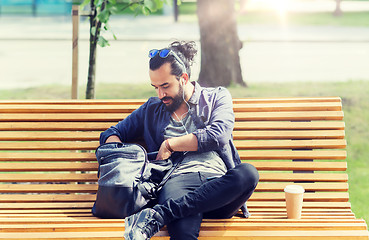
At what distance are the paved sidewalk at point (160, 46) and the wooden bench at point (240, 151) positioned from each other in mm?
5570

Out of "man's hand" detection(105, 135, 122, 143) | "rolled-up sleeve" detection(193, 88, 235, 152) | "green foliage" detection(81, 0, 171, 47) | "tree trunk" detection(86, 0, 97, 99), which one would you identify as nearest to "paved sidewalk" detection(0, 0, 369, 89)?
"tree trunk" detection(86, 0, 97, 99)

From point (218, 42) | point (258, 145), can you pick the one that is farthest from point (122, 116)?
point (218, 42)

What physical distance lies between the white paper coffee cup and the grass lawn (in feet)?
6.38

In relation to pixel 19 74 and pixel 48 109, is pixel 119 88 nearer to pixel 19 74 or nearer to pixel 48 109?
pixel 19 74

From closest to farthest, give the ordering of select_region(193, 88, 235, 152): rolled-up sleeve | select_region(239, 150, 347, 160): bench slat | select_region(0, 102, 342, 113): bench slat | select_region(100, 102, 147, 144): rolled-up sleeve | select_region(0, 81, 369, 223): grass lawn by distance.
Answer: select_region(193, 88, 235, 152): rolled-up sleeve
select_region(100, 102, 147, 144): rolled-up sleeve
select_region(239, 150, 347, 160): bench slat
select_region(0, 102, 342, 113): bench slat
select_region(0, 81, 369, 223): grass lawn

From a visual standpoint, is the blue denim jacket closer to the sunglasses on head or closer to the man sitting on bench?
the man sitting on bench

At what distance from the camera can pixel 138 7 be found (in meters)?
4.96

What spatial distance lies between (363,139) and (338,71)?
4.81 meters

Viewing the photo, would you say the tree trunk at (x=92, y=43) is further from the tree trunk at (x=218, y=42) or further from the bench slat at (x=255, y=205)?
the tree trunk at (x=218, y=42)

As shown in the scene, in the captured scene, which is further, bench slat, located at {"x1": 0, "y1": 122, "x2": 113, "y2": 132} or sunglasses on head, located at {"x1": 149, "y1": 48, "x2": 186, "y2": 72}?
bench slat, located at {"x1": 0, "y1": 122, "x2": 113, "y2": 132}

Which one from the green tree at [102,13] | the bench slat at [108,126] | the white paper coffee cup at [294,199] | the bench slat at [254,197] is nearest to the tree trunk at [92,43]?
the green tree at [102,13]

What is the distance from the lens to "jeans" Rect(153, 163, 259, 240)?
323 centimetres

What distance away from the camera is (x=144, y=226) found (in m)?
3.19

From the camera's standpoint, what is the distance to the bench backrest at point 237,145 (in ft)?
13.4
